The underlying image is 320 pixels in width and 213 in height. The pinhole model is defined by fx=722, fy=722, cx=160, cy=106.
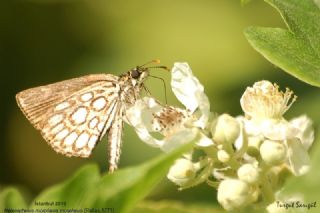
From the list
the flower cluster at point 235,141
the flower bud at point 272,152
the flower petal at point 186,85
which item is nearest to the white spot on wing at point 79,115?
the flower cluster at point 235,141

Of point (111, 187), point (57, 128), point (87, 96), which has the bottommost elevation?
point (57, 128)

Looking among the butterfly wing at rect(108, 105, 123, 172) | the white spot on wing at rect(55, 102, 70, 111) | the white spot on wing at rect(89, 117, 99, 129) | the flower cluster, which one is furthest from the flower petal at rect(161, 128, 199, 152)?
the white spot on wing at rect(55, 102, 70, 111)

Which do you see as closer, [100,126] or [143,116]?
[143,116]

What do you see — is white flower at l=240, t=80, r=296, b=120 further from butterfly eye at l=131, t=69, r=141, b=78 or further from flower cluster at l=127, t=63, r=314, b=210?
butterfly eye at l=131, t=69, r=141, b=78

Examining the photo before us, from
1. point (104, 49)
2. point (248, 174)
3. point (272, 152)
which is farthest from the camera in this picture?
point (104, 49)

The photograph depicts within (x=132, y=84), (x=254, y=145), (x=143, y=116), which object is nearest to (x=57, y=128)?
(x=132, y=84)

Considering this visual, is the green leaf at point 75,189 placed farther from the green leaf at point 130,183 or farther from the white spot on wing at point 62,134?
the white spot on wing at point 62,134

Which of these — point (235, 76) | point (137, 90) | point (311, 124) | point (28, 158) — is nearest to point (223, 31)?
point (235, 76)

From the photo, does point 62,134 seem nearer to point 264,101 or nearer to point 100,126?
point 100,126
